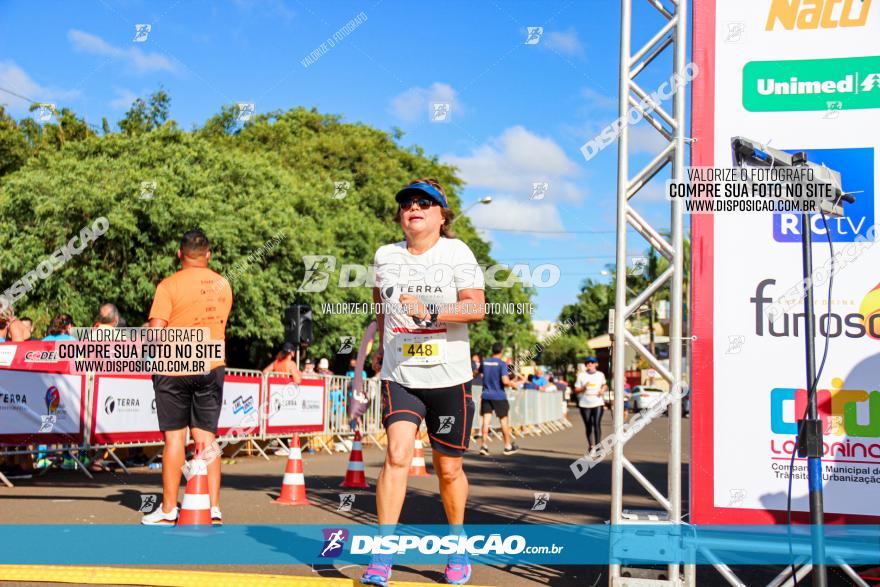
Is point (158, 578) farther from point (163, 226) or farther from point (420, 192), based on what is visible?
point (163, 226)

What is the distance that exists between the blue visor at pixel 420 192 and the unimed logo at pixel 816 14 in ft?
6.28

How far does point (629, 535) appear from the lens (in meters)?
4.89

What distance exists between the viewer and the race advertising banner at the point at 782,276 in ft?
15.5

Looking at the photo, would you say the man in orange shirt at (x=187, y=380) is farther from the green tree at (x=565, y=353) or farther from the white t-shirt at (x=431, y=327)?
the green tree at (x=565, y=353)

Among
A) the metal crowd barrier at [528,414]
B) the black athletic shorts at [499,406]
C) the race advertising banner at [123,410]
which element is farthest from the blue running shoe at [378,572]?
the metal crowd barrier at [528,414]

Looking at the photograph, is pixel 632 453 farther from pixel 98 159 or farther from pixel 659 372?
pixel 98 159

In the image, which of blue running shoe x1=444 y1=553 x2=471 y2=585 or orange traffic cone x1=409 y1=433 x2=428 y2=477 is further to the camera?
orange traffic cone x1=409 y1=433 x2=428 y2=477

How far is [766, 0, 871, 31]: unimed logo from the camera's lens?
4.82m

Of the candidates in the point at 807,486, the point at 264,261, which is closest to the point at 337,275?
the point at 264,261

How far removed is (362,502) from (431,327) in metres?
4.70

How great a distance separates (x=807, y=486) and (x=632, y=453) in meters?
14.7

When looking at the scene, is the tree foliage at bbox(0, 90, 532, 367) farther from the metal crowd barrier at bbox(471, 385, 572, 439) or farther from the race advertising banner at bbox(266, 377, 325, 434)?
the race advertising banner at bbox(266, 377, 325, 434)

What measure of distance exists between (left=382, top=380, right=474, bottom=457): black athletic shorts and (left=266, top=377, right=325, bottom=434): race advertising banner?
1131 cm

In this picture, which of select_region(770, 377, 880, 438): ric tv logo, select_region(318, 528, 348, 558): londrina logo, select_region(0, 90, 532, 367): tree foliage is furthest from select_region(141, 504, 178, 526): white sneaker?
select_region(0, 90, 532, 367): tree foliage
